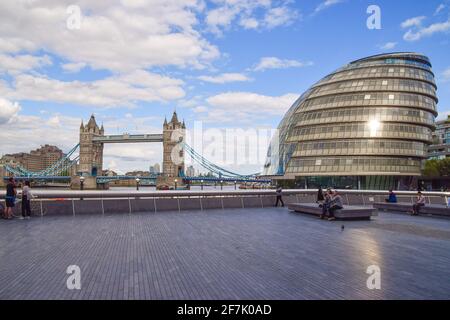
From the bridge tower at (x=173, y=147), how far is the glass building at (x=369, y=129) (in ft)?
219

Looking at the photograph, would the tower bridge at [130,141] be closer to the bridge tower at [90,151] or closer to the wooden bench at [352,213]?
the bridge tower at [90,151]

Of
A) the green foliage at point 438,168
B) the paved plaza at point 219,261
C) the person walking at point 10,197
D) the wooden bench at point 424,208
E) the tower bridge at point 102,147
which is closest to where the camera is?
the paved plaza at point 219,261

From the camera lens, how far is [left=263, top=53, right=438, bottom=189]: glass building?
187ft

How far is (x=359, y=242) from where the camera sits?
10484 millimetres

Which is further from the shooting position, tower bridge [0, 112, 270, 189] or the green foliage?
tower bridge [0, 112, 270, 189]

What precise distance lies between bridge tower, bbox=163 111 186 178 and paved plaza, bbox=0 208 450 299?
10672 centimetres

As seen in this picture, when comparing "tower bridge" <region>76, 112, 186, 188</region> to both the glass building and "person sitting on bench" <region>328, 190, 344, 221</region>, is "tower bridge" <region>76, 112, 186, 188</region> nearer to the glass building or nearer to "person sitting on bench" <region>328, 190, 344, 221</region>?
the glass building

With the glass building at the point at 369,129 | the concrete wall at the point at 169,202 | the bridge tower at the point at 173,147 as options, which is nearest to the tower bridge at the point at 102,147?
the bridge tower at the point at 173,147

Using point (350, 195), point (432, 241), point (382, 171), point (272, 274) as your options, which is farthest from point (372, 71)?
point (272, 274)

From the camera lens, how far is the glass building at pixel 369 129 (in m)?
57.0

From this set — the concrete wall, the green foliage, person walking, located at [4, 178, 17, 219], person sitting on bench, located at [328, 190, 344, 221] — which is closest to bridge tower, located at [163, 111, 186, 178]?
the green foliage
